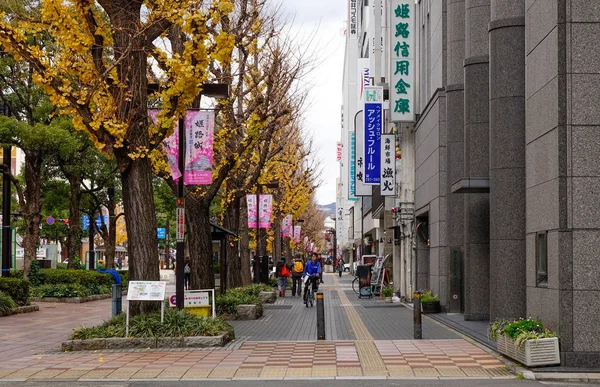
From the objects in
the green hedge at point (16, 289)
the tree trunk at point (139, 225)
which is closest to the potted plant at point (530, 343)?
the tree trunk at point (139, 225)

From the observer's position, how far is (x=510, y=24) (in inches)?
694

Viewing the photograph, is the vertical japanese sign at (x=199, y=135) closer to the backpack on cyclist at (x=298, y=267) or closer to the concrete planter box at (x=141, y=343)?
the concrete planter box at (x=141, y=343)

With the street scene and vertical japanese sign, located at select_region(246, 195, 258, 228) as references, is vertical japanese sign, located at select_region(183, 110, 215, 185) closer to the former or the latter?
the street scene

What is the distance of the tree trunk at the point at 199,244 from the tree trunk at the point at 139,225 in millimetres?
5392

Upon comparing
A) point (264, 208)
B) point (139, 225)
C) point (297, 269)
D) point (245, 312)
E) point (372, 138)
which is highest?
point (372, 138)

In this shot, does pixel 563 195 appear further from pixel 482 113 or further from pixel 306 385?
pixel 482 113

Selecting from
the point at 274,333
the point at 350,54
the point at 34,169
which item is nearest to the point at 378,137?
the point at 34,169

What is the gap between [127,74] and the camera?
673 inches

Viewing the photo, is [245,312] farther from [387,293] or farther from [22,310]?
[387,293]

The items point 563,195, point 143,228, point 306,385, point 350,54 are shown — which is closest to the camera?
point 306,385

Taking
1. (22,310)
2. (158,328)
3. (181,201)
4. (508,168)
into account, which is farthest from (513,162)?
(22,310)

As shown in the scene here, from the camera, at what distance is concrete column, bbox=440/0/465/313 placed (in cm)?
2294

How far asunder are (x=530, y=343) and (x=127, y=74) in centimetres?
954

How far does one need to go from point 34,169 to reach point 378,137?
48.9ft
